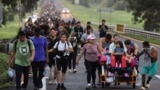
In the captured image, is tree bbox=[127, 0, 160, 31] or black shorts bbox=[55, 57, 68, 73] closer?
black shorts bbox=[55, 57, 68, 73]

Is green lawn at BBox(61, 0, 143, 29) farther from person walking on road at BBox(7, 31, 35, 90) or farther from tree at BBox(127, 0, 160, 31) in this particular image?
person walking on road at BBox(7, 31, 35, 90)

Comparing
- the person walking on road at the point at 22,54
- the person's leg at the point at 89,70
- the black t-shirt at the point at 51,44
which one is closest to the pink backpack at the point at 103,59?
the person's leg at the point at 89,70

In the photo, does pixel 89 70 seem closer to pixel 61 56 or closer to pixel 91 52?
pixel 91 52

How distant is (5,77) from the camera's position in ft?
59.1

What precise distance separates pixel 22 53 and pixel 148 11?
4440 centimetres

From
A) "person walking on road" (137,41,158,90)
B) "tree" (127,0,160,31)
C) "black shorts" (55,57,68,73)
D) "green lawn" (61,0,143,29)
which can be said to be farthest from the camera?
"green lawn" (61,0,143,29)

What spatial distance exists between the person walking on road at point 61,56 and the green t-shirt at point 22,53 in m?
1.64

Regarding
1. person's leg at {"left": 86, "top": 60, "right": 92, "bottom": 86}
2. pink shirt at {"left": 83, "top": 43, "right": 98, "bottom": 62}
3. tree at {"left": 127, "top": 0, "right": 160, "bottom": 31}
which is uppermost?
pink shirt at {"left": 83, "top": 43, "right": 98, "bottom": 62}

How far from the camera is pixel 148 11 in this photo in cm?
5759

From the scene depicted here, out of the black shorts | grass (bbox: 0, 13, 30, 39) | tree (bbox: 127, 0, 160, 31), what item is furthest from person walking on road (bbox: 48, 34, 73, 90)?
tree (bbox: 127, 0, 160, 31)

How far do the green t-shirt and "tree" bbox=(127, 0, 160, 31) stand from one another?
43.0 meters

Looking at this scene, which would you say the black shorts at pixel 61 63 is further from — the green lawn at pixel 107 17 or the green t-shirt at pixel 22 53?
the green lawn at pixel 107 17

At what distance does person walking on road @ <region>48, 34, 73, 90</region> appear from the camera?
1578 cm

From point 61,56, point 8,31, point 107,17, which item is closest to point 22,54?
point 61,56
